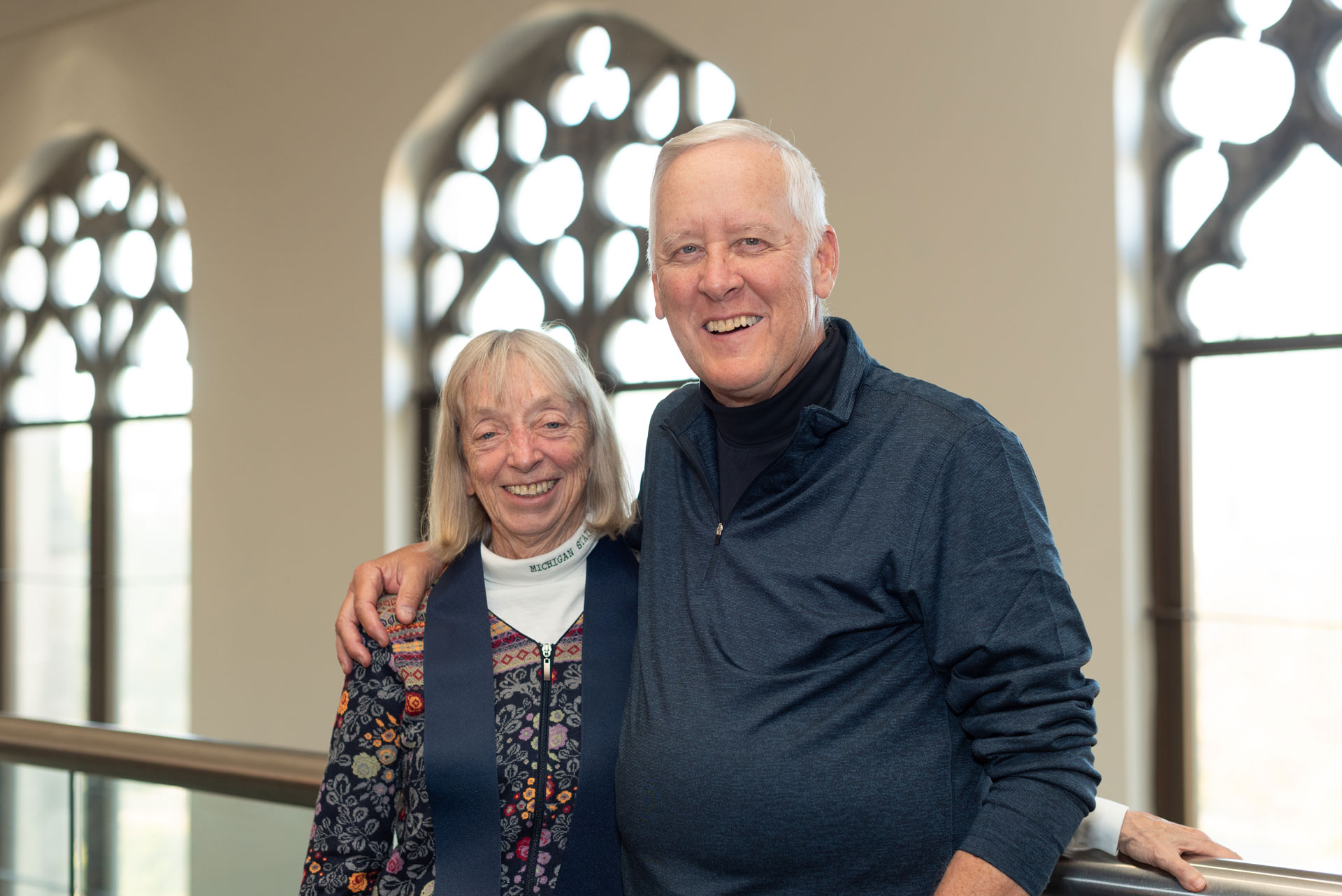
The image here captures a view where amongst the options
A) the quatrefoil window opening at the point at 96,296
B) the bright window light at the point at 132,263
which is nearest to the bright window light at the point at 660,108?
the quatrefoil window opening at the point at 96,296

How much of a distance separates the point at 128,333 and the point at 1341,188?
5320 mm

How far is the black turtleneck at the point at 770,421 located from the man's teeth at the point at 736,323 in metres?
0.08

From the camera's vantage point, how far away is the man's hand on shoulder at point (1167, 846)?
1.20 metres

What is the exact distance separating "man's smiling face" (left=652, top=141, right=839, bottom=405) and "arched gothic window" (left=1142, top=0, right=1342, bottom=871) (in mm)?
2364

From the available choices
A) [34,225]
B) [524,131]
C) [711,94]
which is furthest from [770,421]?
[34,225]

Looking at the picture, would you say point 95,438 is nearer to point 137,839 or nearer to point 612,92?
point 612,92

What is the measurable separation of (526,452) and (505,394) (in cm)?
9

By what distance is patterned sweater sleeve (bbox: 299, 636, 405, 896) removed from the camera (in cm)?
151

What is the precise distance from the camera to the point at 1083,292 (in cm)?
332

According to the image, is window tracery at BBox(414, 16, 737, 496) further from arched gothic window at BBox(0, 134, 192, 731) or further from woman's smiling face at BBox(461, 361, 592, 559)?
woman's smiling face at BBox(461, 361, 592, 559)

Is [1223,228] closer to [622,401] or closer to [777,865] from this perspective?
[622,401]

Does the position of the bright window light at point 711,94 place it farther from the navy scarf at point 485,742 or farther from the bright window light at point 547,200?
the navy scarf at point 485,742

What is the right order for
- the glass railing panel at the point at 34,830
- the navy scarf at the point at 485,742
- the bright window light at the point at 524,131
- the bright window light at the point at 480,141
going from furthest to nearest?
the bright window light at the point at 480,141 → the bright window light at the point at 524,131 → the glass railing panel at the point at 34,830 → the navy scarf at the point at 485,742

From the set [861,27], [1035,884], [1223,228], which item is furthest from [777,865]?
[861,27]
